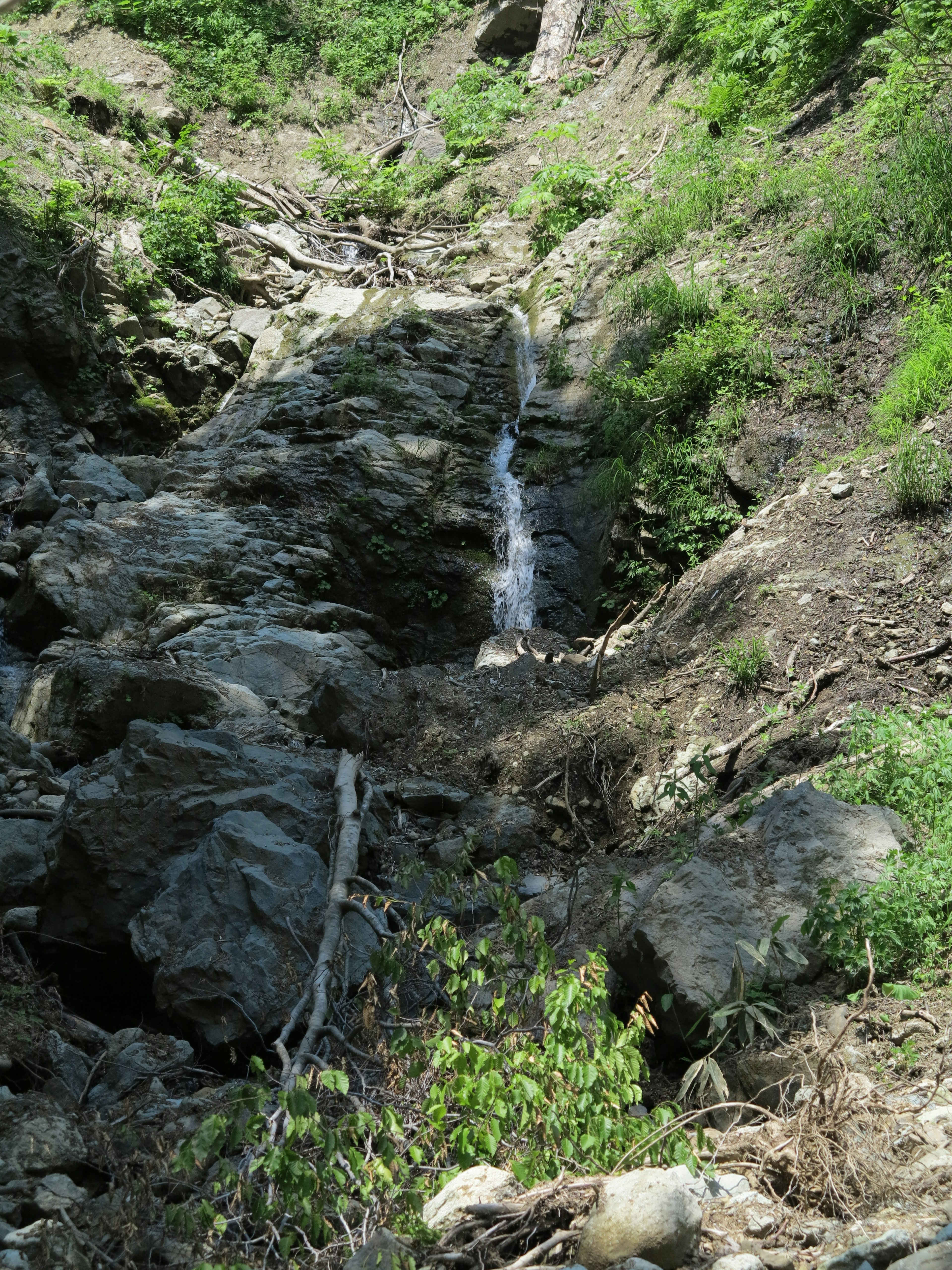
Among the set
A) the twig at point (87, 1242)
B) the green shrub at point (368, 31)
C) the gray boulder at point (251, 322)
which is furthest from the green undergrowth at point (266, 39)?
the twig at point (87, 1242)

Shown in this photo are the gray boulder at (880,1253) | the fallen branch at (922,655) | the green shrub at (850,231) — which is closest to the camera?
the gray boulder at (880,1253)

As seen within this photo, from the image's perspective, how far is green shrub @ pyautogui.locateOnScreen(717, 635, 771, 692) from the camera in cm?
590

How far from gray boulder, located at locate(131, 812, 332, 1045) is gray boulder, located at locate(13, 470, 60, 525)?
6.06m

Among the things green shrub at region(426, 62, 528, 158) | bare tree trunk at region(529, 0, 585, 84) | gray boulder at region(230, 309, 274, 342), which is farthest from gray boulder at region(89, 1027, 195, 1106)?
bare tree trunk at region(529, 0, 585, 84)

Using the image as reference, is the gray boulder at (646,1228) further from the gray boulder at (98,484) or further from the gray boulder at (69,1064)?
the gray boulder at (98,484)

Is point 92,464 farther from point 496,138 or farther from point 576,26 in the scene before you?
point 576,26

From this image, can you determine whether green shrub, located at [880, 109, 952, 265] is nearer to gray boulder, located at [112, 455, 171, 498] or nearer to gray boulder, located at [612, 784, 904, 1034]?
gray boulder, located at [612, 784, 904, 1034]

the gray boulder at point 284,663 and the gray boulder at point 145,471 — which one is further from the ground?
the gray boulder at point 145,471

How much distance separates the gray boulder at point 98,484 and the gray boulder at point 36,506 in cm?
25

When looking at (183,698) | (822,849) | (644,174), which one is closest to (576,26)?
(644,174)

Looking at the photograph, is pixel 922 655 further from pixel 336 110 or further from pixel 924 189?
pixel 336 110

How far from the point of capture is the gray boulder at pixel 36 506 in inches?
371

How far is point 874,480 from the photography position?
6.57m

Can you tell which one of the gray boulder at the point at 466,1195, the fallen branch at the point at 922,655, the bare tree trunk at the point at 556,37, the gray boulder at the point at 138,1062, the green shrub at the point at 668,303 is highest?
the bare tree trunk at the point at 556,37
